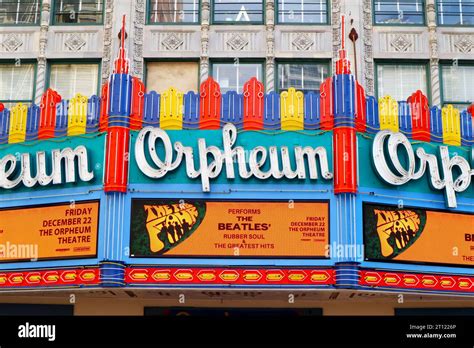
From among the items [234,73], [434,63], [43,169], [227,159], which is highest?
[434,63]

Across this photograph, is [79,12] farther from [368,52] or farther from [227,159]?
[368,52]

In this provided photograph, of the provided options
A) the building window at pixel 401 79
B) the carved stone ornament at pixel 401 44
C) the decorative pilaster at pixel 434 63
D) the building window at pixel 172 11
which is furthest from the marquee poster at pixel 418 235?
the building window at pixel 172 11

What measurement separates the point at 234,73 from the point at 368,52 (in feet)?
14.6

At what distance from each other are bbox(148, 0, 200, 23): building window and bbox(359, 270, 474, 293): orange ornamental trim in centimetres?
1115

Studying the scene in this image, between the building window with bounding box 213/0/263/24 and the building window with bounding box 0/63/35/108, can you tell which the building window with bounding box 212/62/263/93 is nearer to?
the building window with bounding box 213/0/263/24

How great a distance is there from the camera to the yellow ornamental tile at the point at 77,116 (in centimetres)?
2314

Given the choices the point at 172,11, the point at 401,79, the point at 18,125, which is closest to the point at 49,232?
the point at 18,125

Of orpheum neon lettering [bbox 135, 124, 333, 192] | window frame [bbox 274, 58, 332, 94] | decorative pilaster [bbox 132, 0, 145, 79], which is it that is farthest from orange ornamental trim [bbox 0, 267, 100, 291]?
window frame [bbox 274, 58, 332, 94]

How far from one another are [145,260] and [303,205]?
14.4 feet

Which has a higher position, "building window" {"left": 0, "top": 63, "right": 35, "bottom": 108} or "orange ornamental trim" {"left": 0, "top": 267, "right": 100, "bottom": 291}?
"building window" {"left": 0, "top": 63, "right": 35, "bottom": 108}

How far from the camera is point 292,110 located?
2286 cm

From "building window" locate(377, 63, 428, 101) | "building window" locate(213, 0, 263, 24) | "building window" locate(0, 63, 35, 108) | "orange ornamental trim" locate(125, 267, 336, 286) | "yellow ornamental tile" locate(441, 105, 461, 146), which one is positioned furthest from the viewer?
"building window" locate(213, 0, 263, 24)

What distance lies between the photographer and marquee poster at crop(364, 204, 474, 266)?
72.4ft

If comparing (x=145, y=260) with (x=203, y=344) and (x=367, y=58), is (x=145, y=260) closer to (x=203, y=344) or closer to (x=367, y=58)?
(x=203, y=344)
